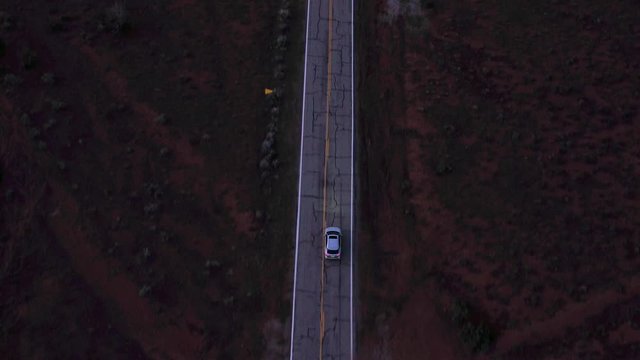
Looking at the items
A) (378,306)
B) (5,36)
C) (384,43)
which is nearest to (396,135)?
(384,43)

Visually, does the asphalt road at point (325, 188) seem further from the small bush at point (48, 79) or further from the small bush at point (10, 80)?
the small bush at point (10, 80)

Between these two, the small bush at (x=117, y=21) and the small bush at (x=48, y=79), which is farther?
the small bush at (x=117, y=21)

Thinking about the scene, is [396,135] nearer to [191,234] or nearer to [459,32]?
[459,32]

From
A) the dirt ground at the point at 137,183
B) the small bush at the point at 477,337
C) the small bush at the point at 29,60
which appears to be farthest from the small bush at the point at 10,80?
the small bush at the point at 477,337

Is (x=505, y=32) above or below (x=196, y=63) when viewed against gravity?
above

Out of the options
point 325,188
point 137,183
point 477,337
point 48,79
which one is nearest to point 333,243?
point 325,188

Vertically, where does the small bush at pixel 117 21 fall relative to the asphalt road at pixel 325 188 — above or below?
above

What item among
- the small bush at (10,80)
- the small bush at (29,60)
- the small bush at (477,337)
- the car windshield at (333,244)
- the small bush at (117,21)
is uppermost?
the small bush at (117,21)

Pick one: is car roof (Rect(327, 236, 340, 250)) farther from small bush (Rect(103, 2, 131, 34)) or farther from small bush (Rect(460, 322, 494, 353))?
small bush (Rect(103, 2, 131, 34))

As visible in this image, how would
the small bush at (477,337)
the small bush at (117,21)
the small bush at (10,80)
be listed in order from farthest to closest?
the small bush at (117,21), the small bush at (10,80), the small bush at (477,337)
